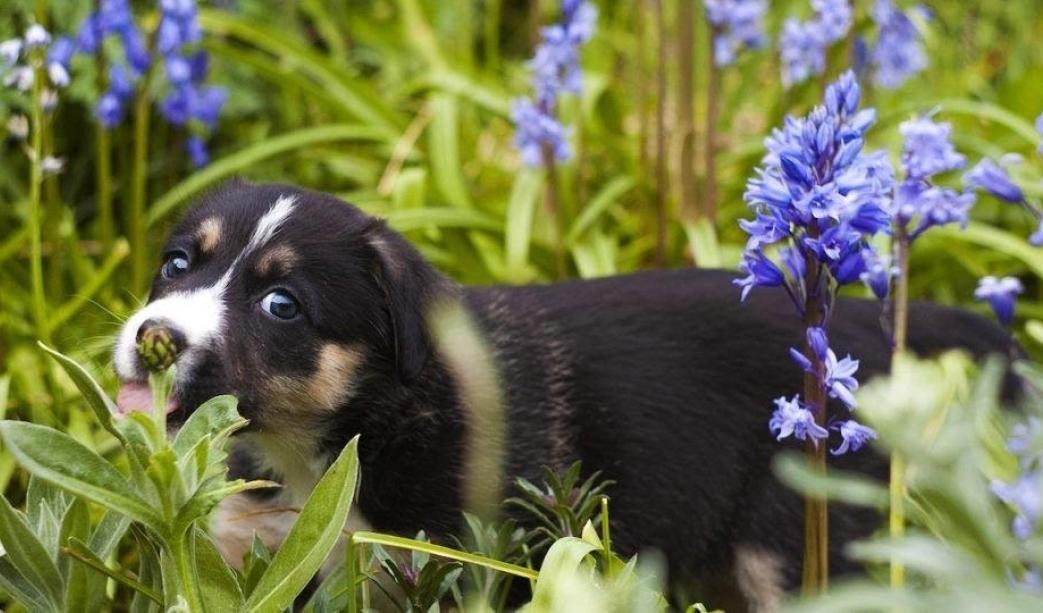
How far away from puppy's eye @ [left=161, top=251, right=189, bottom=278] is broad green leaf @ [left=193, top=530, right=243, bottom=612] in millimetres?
1107

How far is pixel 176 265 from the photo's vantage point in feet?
12.1

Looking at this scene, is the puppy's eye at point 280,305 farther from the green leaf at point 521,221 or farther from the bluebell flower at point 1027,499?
the green leaf at point 521,221

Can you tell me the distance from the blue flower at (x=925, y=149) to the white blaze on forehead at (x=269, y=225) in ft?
4.99

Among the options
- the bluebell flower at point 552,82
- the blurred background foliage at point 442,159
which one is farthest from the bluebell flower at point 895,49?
the bluebell flower at point 552,82

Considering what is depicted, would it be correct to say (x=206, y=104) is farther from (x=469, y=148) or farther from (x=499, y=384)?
(x=499, y=384)

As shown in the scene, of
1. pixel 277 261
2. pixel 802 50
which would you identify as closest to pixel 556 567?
pixel 277 261

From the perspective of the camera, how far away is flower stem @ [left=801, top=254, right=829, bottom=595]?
2.83 metres

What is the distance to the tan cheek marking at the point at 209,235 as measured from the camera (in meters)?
3.60

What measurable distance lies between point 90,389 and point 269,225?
3.39 feet

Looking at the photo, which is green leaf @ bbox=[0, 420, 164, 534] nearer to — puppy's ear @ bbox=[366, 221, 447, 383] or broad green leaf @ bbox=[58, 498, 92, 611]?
broad green leaf @ bbox=[58, 498, 92, 611]

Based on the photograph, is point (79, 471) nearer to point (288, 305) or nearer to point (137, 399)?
point (137, 399)

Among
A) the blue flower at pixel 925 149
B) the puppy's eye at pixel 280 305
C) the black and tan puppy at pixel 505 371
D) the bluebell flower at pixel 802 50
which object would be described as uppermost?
the blue flower at pixel 925 149

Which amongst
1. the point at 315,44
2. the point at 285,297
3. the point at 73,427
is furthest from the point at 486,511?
the point at 315,44

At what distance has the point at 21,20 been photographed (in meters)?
5.72
